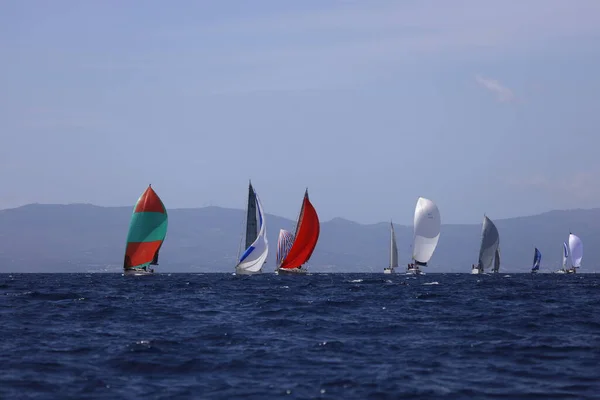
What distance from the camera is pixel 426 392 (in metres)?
20.4

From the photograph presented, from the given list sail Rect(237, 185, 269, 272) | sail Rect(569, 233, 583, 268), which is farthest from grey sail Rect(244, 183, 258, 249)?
sail Rect(569, 233, 583, 268)

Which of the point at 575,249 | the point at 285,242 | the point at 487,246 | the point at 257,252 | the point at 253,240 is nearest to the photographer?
the point at 257,252

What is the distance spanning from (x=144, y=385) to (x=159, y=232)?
254ft

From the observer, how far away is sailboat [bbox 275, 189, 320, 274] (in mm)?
95419

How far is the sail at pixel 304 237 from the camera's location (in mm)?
95312

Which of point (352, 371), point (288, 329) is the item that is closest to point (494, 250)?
point (288, 329)

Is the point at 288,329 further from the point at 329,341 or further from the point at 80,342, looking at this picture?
the point at 80,342

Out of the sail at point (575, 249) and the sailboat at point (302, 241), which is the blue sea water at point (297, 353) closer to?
the sailboat at point (302, 241)

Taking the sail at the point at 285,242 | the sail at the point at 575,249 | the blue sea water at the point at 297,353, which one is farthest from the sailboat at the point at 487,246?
the blue sea water at the point at 297,353

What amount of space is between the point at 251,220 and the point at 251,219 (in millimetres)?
123

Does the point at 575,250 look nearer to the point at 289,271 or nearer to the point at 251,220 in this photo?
the point at 289,271

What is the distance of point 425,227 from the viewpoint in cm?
13562

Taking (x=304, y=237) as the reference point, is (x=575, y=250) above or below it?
above

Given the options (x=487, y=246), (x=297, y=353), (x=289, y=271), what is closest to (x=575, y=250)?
(x=487, y=246)
